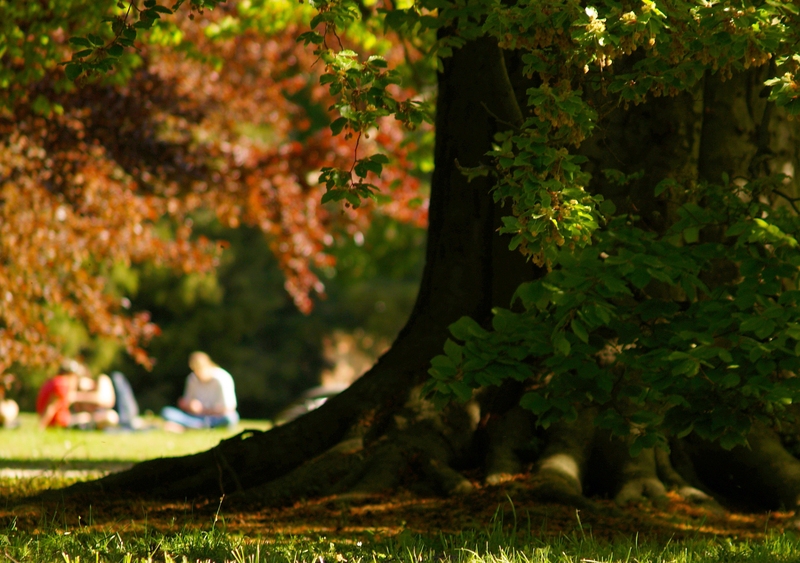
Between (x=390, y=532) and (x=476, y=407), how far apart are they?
60.9 inches

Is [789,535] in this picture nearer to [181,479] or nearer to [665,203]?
[665,203]

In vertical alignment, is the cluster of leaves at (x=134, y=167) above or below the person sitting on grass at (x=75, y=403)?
above

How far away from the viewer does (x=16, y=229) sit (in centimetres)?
1042

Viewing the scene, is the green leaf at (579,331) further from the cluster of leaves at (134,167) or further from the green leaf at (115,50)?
the cluster of leaves at (134,167)

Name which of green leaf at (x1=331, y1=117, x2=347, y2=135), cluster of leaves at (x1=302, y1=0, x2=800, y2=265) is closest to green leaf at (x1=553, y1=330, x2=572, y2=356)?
cluster of leaves at (x1=302, y1=0, x2=800, y2=265)

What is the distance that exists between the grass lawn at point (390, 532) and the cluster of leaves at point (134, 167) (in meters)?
3.94

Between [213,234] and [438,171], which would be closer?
[438,171]

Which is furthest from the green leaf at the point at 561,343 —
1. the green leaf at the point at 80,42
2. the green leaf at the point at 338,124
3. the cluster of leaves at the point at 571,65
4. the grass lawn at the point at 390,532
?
the green leaf at the point at 80,42

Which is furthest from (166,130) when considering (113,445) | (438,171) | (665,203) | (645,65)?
(645,65)

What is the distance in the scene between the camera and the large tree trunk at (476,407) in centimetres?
531

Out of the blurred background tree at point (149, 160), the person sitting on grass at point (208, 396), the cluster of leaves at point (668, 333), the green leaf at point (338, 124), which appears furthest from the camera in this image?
the person sitting on grass at point (208, 396)

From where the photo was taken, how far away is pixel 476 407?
5785 mm

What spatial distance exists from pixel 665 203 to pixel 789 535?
7.03 ft

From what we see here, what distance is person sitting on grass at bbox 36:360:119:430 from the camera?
17.9 metres
